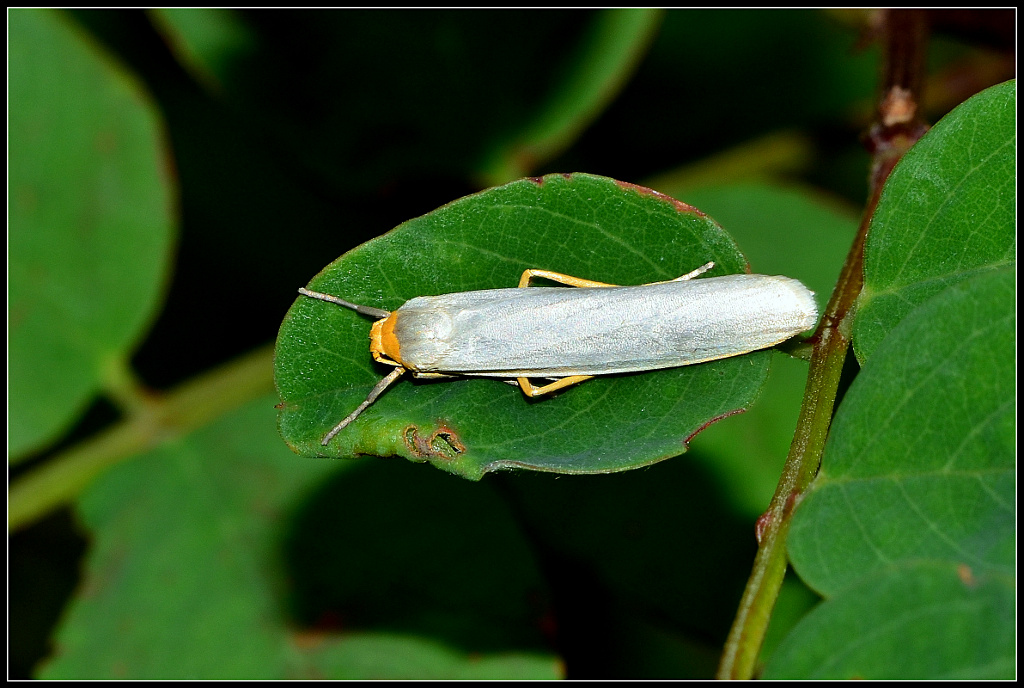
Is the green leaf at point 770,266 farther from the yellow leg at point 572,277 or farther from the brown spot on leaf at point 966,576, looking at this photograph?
the brown spot on leaf at point 966,576

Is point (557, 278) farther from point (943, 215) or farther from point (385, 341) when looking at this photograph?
point (943, 215)

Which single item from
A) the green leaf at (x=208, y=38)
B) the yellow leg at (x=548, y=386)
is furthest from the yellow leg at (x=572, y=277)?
the green leaf at (x=208, y=38)

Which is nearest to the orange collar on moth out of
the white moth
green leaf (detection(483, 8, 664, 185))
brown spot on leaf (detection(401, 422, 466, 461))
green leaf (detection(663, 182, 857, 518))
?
the white moth

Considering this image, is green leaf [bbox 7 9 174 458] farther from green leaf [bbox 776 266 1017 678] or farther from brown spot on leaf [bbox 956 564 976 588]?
brown spot on leaf [bbox 956 564 976 588]

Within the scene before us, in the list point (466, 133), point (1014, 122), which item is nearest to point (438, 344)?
point (1014, 122)

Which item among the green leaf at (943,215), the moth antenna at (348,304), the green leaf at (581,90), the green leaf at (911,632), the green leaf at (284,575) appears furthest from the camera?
the green leaf at (581,90)

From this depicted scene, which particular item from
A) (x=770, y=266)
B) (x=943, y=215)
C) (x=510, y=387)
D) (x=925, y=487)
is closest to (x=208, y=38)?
(x=510, y=387)

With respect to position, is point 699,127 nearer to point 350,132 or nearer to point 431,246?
point 350,132
